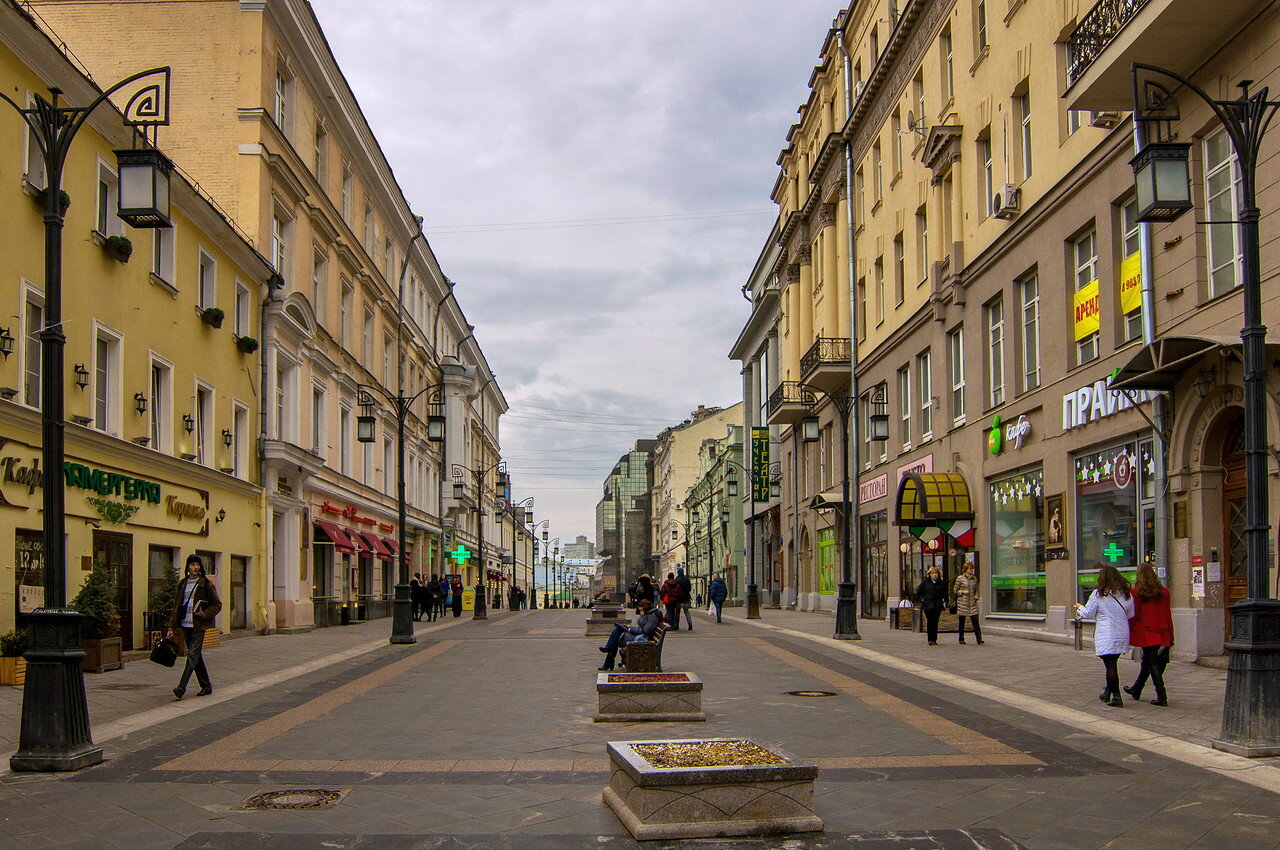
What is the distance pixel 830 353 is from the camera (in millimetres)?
38781

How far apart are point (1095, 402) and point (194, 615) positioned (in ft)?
47.5

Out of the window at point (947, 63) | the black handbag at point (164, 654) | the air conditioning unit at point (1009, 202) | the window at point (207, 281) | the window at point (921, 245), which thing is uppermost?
the window at point (947, 63)

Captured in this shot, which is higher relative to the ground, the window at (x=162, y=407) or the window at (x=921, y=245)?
the window at (x=921, y=245)

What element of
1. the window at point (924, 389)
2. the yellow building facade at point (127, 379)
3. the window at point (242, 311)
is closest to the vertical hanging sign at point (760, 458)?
the window at point (924, 389)

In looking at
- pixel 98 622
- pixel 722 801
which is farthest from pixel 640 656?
pixel 98 622

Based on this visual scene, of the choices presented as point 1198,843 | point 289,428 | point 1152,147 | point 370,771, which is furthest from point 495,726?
point 289,428

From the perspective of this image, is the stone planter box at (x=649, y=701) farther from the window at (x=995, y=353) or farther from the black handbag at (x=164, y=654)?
the window at (x=995, y=353)

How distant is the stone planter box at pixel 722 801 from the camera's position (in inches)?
259

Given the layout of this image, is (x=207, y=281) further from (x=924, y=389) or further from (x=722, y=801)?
(x=722, y=801)

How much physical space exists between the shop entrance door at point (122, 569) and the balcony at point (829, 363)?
75.2 feet

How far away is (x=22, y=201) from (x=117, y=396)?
13.4 feet

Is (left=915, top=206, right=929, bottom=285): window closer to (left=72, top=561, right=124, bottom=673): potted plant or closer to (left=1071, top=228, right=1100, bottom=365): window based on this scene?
(left=1071, top=228, right=1100, bottom=365): window

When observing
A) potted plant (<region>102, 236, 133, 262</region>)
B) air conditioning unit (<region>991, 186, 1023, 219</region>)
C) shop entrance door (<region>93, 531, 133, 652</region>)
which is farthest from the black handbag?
air conditioning unit (<region>991, 186, 1023, 219</region>)

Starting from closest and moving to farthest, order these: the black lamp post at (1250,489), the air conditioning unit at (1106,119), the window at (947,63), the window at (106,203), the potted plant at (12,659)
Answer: the black lamp post at (1250,489), the potted plant at (12,659), the air conditioning unit at (1106,119), the window at (106,203), the window at (947,63)
